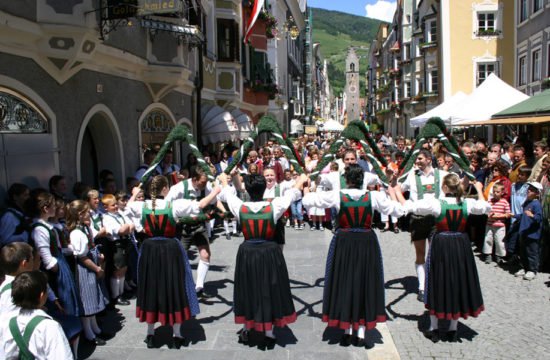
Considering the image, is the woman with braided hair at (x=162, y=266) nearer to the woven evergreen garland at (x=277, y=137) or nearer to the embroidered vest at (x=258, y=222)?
the embroidered vest at (x=258, y=222)

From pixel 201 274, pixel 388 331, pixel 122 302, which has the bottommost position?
pixel 388 331

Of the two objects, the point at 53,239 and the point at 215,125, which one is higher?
the point at 215,125

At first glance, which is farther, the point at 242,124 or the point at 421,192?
the point at 242,124

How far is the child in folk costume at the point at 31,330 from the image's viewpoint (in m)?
3.04

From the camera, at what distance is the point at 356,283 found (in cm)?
525

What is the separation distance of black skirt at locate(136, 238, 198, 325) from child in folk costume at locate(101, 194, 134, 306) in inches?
46.2

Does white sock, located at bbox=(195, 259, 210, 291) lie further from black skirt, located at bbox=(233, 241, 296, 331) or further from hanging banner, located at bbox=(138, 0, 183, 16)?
hanging banner, located at bbox=(138, 0, 183, 16)

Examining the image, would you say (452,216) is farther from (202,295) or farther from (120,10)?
(120,10)

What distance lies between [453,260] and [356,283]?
1.12 meters

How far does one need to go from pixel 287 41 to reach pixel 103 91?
3180 centimetres

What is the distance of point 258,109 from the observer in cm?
2489

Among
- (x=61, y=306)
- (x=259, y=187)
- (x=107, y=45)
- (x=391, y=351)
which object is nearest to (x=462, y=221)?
(x=391, y=351)

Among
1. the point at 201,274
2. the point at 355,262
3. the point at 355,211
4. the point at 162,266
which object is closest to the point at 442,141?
the point at 355,211

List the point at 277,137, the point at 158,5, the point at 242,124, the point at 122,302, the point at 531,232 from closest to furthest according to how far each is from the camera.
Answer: the point at 277,137
the point at 122,302
the point at 531,232
the point at 158,5
the point at 242,124
